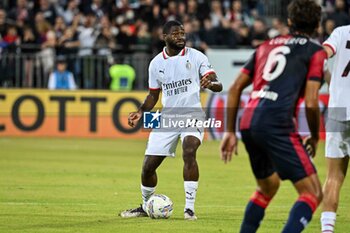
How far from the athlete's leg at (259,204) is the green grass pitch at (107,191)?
234cm

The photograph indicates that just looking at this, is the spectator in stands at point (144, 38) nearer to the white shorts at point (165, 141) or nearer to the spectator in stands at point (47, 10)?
the spectator in stands at point (47, 10)

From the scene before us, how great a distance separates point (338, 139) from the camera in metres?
9.86

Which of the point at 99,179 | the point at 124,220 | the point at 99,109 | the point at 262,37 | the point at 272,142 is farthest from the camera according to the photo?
the point at 262,37

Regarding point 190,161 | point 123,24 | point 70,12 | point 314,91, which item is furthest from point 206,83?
point 70,12

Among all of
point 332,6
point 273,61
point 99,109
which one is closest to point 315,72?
point 273,61

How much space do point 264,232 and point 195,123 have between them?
2.08 metres

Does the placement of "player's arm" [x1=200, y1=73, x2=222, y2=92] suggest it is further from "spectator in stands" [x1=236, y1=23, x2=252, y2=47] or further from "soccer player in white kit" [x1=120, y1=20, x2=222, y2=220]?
"spectator in stands" [x1=236, y1=23, x2=252, y2=47]

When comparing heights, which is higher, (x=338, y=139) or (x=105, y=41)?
(x=338, y=139)

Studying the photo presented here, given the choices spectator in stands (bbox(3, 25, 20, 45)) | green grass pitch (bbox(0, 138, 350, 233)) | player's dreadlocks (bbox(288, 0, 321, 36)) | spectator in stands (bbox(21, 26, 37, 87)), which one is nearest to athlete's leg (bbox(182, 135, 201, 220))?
green grass pitch (bbox(0, 138, 350, 233))

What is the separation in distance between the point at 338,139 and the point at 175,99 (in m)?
3.06

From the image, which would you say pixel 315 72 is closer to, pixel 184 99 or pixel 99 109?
pixel 184 99

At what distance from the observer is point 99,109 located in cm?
2623

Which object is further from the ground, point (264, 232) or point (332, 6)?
point (332, 6)

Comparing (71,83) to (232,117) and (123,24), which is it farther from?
(232,117)
